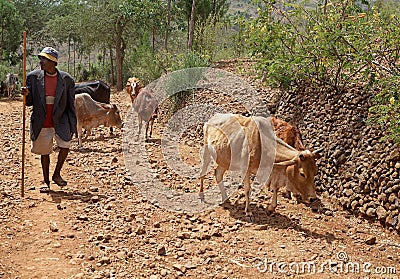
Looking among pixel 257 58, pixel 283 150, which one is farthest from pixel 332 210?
pixel 257 58

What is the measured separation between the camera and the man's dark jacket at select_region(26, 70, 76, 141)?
21.5 ft

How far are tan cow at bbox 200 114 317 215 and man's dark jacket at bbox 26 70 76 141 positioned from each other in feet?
6.97

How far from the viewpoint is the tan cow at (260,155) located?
5.97 meters

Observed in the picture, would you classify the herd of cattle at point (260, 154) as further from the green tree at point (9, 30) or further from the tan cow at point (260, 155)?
the green tree at point (9, 30)

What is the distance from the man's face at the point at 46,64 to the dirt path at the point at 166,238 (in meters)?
1.83

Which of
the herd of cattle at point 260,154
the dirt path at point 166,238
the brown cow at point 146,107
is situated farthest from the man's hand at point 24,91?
the brown cow at point 146,107

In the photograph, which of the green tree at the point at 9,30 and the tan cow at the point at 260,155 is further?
the green tree at the point at 9,30

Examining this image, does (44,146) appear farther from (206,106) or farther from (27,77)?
(206,106)

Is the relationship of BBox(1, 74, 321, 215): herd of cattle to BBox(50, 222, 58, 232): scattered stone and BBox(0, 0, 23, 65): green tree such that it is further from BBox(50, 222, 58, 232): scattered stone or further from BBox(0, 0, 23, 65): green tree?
BBox(0, 0, 23, 65): green tree

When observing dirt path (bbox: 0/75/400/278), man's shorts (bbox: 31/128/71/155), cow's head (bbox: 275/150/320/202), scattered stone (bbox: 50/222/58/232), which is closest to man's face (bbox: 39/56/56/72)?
man's shorts (bbox: 31/128/71/155)

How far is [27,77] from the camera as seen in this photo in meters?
6.53

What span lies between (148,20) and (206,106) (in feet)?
45.7

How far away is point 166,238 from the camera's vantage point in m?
5.54

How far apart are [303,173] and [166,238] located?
192cm
